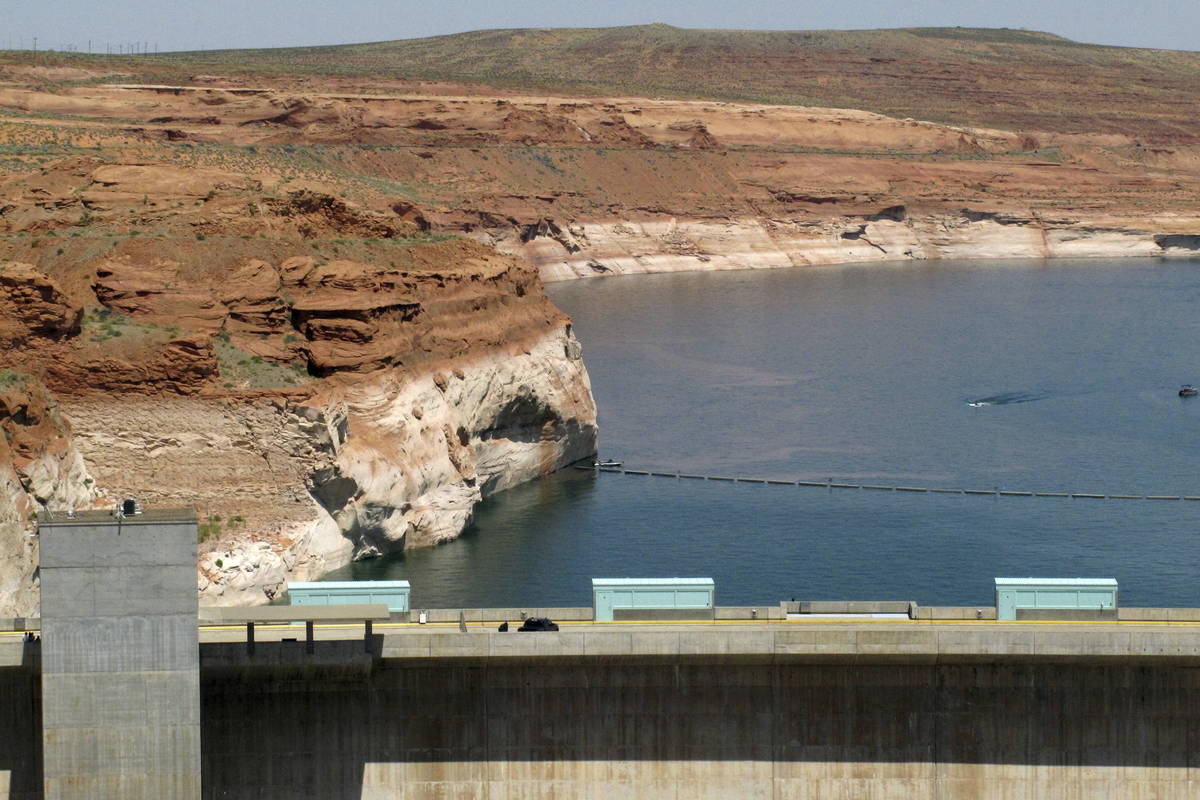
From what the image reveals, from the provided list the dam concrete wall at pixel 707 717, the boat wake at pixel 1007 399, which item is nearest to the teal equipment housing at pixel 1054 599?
the dam concrete wall at pixel 707 717

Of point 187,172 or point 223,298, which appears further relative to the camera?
point 187,172

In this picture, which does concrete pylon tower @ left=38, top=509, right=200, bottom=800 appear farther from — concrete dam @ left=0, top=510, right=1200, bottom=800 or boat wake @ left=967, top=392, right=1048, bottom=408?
boat wake @ left=967, top=392, right=1048, bottom=408

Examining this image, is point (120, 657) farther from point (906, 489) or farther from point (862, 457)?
point (862, 457)

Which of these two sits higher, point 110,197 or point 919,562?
point 110,197

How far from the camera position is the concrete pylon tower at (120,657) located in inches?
1377

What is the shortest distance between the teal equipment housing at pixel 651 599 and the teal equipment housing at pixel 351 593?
4.51 m

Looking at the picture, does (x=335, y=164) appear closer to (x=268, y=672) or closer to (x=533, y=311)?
(x=533, y=311)

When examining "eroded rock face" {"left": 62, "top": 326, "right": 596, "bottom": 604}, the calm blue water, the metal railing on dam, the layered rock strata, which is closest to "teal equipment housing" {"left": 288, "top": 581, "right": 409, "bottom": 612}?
the layered rock strata

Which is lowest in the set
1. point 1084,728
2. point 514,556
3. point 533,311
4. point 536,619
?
point 1084,728

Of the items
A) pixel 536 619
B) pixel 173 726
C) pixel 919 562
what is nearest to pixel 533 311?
pixel 919 562

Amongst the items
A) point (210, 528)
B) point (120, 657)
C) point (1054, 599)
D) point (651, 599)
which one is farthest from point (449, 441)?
point (120, 657)

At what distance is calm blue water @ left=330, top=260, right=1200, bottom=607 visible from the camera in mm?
67938

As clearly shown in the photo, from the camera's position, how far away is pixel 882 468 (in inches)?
3629

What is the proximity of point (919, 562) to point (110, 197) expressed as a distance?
36503mm
